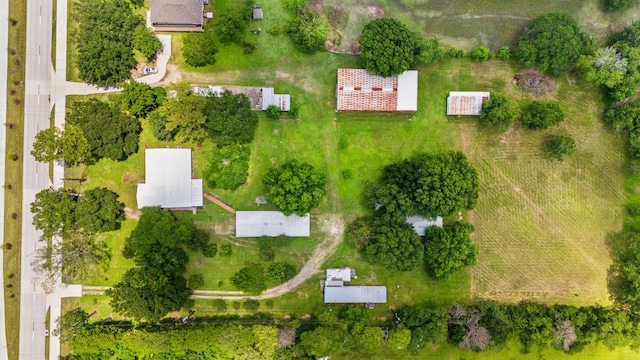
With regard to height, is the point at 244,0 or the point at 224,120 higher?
the point at 244,0

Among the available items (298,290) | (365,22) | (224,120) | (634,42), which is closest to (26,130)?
(224,120)

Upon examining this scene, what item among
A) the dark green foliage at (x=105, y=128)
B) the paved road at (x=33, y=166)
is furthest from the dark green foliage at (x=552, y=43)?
the paved road at (x=33, y=166)

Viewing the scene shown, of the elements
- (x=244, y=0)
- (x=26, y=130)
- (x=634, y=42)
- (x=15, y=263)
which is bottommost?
(x=15, y=263)

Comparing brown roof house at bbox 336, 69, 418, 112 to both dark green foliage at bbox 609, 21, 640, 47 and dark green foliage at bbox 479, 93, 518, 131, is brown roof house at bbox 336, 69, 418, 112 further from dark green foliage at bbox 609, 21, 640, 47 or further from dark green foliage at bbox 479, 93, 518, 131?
dark green foliage at bbox 609, 21, 640, 47

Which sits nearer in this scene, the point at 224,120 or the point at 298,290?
the point at 224,120

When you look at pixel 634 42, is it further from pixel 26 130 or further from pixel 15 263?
pixel 15 263

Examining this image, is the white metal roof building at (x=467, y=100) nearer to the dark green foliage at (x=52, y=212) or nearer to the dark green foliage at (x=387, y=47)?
the dark green foliage at (x=387, y=47)

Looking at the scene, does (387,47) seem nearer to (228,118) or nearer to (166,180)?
(228,118)
